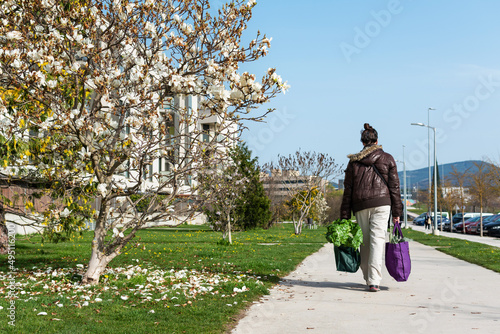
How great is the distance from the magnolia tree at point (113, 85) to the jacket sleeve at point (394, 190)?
6.50ft

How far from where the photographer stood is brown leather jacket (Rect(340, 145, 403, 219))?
768cm

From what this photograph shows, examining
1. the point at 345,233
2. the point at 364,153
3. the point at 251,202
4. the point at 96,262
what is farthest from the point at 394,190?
the point at 251,202

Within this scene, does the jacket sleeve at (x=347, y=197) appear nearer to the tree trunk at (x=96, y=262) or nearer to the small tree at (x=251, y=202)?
the tree trunk at (x=96, y=262)

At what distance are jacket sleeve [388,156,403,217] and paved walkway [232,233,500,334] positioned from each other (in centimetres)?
112

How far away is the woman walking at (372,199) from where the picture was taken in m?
7.64

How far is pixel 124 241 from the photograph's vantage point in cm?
804

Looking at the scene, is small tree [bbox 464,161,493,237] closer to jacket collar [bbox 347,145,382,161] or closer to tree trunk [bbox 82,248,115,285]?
jacket collar [bbox 347,145,382,161]

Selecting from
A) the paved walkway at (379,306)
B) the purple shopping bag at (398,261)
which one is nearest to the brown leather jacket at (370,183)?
the purple shopping bag at (398,261)

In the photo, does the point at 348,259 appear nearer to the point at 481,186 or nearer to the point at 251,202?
the point at 251,202

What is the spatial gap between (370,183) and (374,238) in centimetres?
75

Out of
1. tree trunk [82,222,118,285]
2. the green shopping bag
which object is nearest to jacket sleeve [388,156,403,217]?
the green shopping bag

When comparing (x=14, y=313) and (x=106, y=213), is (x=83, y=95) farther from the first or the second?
(x=14, y=313)

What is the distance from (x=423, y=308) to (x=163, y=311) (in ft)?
9.68

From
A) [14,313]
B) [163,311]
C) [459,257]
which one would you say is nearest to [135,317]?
[163,311]
